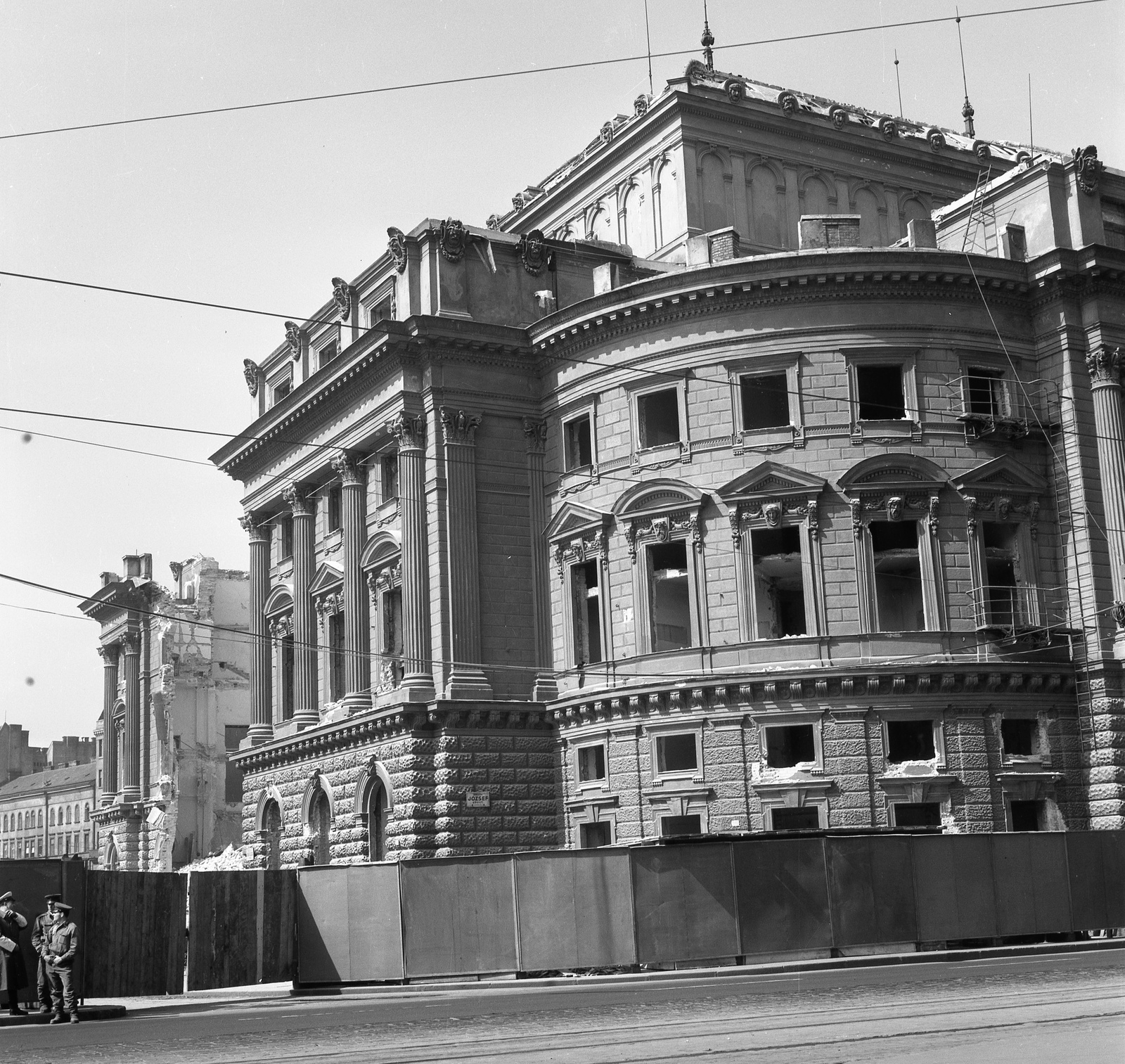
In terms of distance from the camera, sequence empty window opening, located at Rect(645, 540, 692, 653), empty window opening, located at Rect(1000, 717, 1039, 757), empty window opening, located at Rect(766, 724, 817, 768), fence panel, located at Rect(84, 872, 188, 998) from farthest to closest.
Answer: empty window opening, located at Rect(645, 540, 692, 653), empty window opening, located at Rect(1000, 717, 1039, 757), empty window opening, located at Rect(766, 724, 817, 768), fence panel, located at Rect(84, 872, 188, 998)

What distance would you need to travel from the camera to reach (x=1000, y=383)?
38781 mm

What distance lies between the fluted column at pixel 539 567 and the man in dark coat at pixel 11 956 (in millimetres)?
18922

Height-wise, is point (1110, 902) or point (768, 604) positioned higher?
point (768, 604)

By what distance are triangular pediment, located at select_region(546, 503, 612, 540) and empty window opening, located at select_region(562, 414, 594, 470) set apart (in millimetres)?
1196

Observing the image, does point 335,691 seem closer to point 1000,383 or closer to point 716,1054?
point 1000,383

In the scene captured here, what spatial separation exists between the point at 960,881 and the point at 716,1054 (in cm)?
1645

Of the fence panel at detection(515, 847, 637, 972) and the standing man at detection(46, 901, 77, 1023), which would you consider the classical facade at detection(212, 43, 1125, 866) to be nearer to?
the fence panel at detection(515, 847, 637, 972)

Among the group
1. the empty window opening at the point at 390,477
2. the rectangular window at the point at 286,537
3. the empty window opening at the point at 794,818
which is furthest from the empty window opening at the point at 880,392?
the rectangular window at the point at 286,537

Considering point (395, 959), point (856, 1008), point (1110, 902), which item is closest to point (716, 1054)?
point (856, 1008)

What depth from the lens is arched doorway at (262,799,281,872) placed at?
4872 centimetres

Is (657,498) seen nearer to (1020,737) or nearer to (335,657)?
(1020,737)

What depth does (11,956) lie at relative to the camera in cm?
2333

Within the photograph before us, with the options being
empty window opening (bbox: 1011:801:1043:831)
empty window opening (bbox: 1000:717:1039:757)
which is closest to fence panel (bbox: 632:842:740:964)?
empty window opening (bbox: 1011:801:1043:831)

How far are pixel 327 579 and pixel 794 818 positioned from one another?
17.6m
